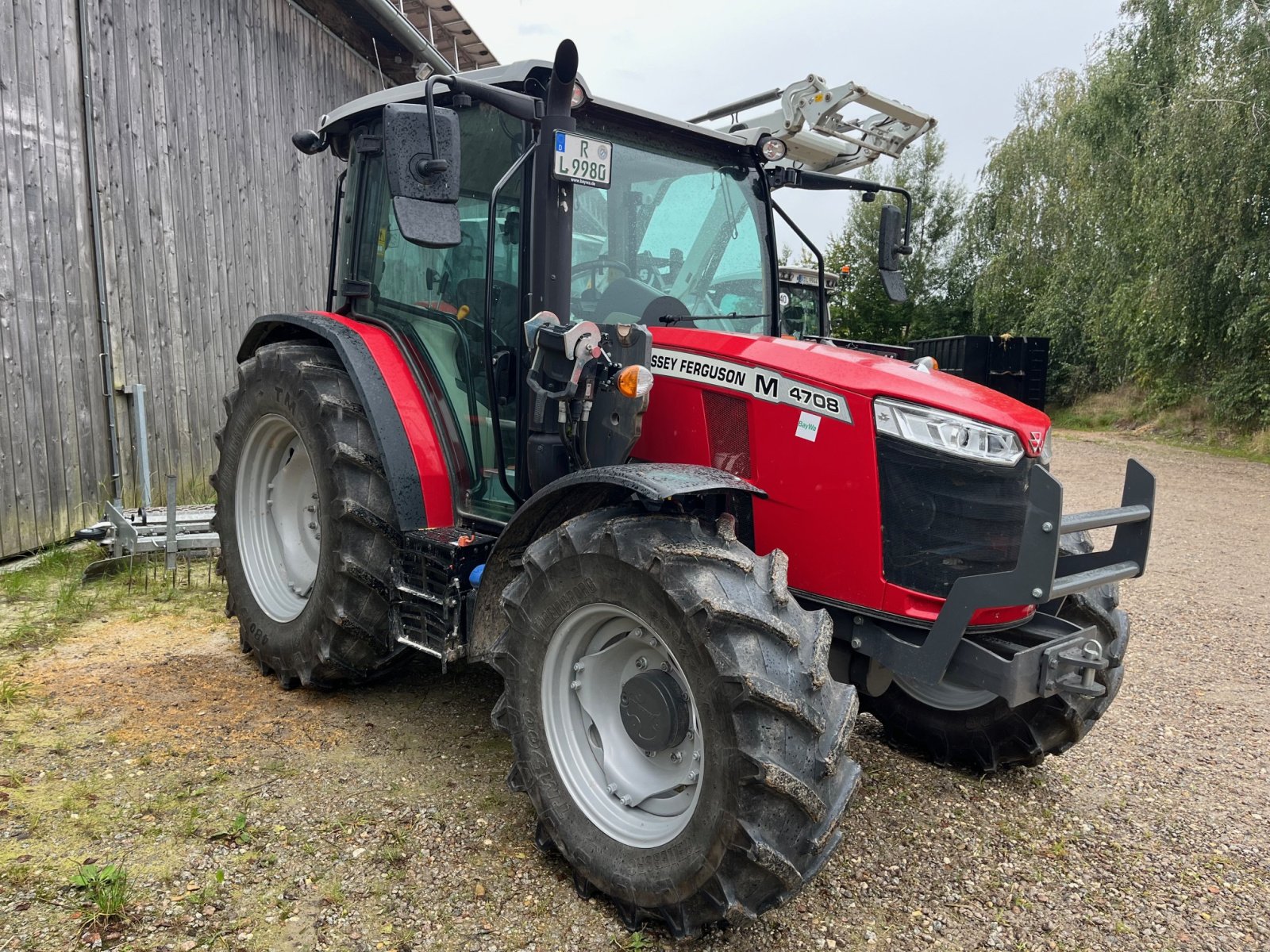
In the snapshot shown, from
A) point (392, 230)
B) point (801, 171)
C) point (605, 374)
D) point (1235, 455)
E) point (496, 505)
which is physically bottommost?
point (1235, 455)

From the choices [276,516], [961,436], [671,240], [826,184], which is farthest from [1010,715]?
[276,516]

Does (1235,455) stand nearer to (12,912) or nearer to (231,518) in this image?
(231,518)

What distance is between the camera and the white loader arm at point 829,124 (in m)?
5.36

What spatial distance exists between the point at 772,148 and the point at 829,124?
213cm

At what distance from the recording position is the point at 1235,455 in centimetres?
1444

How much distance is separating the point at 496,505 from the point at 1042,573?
6.24 feet

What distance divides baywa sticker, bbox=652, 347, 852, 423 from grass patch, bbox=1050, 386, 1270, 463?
14.1m

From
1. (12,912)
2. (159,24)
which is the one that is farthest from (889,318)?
(12,912)

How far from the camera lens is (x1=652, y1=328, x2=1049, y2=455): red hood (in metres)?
2.63

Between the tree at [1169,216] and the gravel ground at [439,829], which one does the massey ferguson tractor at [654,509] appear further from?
the tree at [1169,216]

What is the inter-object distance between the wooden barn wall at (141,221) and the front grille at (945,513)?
17.7ft

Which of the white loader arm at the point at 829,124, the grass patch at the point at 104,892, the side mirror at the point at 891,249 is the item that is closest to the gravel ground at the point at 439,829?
the grass patch at the point at 104,892

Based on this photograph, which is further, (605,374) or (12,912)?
(605,374)

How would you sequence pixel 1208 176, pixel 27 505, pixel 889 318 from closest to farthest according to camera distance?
pixel 27 505
pixel 1208 176
pixel 889 318
